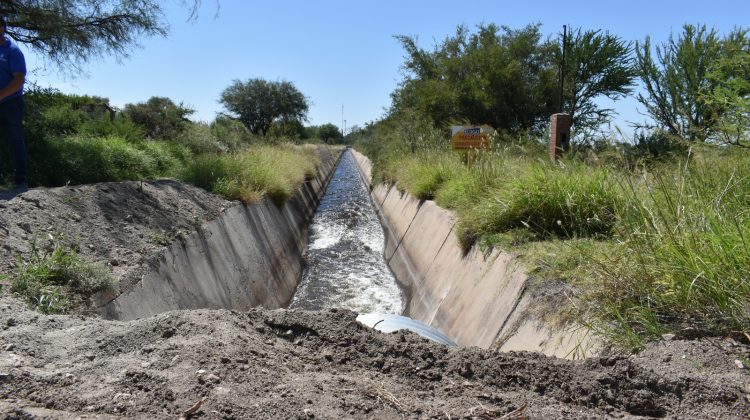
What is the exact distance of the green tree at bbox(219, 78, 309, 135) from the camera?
42125 millimetres

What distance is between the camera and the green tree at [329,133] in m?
123

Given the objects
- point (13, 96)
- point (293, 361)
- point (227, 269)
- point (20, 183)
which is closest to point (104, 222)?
point (20, 183)

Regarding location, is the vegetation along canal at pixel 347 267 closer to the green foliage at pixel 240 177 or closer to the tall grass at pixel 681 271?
the green foliage at pixel 240 177

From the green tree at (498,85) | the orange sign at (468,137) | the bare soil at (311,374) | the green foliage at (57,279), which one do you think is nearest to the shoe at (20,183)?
the green foliage at (57,279)

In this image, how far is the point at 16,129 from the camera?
7238 millimetres

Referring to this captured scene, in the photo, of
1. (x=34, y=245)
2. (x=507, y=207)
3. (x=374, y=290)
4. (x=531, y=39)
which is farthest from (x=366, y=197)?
(x=34, y=245)

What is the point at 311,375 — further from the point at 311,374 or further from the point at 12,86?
the point at 12,86

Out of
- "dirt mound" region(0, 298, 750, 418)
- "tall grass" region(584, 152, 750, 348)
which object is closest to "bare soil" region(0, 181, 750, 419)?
"dirt mound" region(0, 298, 750, 418)

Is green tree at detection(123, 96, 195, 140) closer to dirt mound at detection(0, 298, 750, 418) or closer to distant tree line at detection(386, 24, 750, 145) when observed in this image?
distant tree line at detection(386, 24, 750, 145)

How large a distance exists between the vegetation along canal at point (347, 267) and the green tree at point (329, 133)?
330 feet

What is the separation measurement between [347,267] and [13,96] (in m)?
7.74

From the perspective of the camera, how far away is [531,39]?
2348 centimetres

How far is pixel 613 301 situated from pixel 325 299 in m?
6.99

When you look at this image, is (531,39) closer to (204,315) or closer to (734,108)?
(734,108)
